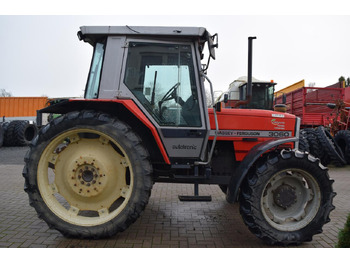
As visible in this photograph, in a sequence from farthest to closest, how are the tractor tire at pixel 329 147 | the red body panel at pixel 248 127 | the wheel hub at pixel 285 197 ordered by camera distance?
the tractor tire at pixel 329 147 < the red body panel at pixel 248 127 < the wheel hub at pixel 285 197

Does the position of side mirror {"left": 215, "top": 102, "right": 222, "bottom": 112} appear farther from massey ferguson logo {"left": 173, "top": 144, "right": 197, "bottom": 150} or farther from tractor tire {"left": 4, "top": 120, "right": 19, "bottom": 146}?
tractor tire {"left": 4, "top": 120, "right": 19, "bottom": 146}

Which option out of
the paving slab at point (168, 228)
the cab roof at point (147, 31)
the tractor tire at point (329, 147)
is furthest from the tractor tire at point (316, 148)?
the cab roof at point (147, 31)

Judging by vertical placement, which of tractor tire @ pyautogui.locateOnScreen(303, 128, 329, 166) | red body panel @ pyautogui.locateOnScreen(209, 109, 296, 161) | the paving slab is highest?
red body panel @ pyautogui.locateOnScreen(209, 109, 296, 161)

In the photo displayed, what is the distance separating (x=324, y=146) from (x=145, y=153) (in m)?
7.36

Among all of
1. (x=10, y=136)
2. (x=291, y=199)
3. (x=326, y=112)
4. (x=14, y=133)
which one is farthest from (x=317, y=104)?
(x=10, y=136)

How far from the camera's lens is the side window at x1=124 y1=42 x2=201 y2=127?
3.31 metres

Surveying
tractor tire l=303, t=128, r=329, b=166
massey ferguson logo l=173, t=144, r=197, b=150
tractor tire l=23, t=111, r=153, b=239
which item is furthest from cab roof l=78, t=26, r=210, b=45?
tractor tire l=303, t=128, r=329, b=166

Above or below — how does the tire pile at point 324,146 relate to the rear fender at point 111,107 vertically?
below

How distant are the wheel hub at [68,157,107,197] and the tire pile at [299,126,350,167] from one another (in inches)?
268

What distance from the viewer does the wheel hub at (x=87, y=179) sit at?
3.26 meters

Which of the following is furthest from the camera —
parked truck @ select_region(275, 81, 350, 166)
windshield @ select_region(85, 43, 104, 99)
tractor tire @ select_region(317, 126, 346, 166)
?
parked truck @ select_region(275, 81, 350, 166)

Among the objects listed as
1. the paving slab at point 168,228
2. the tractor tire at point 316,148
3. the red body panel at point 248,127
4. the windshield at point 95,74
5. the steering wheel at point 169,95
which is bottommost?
the paving slab at point 168,228

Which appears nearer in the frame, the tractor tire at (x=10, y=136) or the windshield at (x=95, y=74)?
the windshield at (x=95, y=74)

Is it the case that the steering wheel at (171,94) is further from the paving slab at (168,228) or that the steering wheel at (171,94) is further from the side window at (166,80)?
the paving slab at (168,228)
